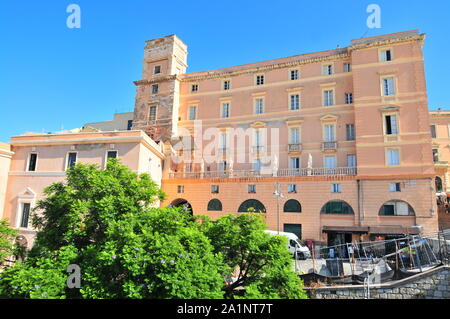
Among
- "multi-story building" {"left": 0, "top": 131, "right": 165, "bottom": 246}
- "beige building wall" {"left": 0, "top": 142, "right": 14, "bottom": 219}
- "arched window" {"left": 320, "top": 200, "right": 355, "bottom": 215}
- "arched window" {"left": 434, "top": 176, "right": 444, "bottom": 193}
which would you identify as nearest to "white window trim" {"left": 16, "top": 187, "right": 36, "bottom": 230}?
"multi-story building" {"left": 0, "top": 131, "right": 165, "bottom": 246}

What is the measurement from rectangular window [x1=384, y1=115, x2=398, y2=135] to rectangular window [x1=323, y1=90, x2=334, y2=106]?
5109 millimetres

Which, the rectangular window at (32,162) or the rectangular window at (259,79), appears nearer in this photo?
the rectangular window at (32,162)

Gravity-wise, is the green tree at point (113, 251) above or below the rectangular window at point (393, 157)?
below

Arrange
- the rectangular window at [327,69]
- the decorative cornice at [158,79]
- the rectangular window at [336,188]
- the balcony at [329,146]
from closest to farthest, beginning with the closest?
the rectangular window at [336,188] → the balcony at [329,146] → the rectangular window at [327,69] → the decorative cornice at [158,79]

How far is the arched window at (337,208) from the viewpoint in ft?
83.6

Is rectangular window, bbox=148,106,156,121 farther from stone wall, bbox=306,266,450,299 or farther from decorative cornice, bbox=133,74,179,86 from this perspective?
stone wall, bbox=306,266,450,299

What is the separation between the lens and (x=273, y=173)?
91.8 ft

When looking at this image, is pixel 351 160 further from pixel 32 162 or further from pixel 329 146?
pixel 32 162

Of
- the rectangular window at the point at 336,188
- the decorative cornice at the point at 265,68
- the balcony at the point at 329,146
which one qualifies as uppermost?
the decorative cornice at the point at 265,68

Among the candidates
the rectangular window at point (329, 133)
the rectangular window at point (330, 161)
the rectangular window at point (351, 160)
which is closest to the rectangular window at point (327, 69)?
the rectangular window at point (329, 133)

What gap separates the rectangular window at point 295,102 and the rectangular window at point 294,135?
84.3 inches

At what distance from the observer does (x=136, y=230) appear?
43.1 feet

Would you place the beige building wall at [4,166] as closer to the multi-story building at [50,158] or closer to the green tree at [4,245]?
the multi-story building at [50,158]

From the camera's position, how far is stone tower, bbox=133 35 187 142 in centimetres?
3344
